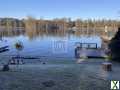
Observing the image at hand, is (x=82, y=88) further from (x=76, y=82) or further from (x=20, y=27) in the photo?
(x=20, y=27)

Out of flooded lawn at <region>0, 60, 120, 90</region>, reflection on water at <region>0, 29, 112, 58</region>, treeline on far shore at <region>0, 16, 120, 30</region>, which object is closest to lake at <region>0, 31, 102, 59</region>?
reflection on water at <region>0, 29, 112, 58</region>

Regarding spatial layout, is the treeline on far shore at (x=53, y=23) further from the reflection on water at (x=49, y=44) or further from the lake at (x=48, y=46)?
the lake at (x=48, y=46)

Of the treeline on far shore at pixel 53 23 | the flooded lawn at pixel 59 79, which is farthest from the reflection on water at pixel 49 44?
the treeline on far shore at pixel 53 23

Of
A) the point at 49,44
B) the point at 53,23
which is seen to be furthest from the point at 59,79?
the point at 53,23

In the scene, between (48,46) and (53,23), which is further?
(53,23)

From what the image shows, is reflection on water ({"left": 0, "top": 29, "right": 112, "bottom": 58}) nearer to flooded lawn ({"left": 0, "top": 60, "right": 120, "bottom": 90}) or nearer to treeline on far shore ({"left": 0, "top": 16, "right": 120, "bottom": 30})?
flooded lawn ({"left": 0, "top": 60, "right": 120, "bottom": 90})

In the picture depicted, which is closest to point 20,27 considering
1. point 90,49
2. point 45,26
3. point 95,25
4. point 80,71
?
point 45,26

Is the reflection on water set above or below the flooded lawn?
below

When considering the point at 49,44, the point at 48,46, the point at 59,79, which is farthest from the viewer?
the point at 49,44

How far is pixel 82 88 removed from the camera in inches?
366

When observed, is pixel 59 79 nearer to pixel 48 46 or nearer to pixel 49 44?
pixel 48 46

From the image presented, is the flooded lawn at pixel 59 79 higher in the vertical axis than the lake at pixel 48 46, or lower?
higher

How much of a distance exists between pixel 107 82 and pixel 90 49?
13804mm

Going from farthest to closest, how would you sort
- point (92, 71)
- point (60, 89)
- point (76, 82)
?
point (92, 71) → point (76, 82) → point (60, 89)
